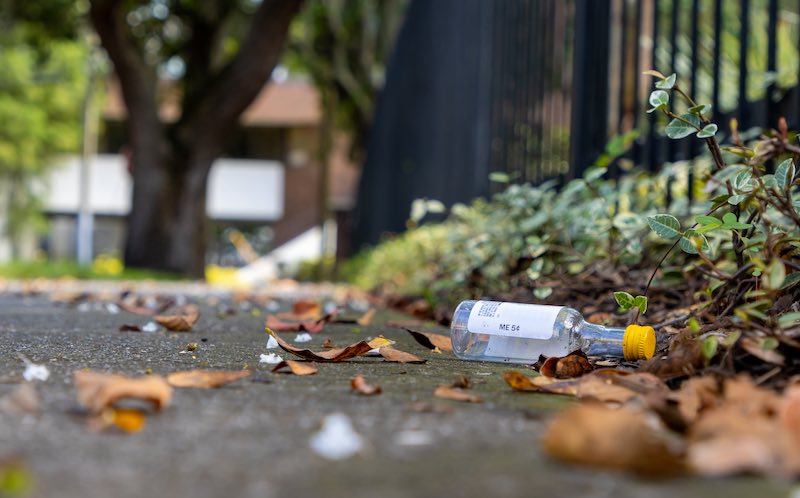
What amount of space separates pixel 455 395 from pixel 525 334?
608 millimetres

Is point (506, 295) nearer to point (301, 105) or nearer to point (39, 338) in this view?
point (39, 338)

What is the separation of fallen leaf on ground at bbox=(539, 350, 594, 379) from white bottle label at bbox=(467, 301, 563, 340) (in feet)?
0.73

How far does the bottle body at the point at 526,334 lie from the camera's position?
195 centimetres

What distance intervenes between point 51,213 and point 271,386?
26.4 metres

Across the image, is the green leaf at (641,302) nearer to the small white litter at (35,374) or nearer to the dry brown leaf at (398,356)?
the dry brown leaf at (398,356)

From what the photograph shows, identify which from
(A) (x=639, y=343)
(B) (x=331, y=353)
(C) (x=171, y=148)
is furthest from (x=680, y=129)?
(C) (x=171, y=148)

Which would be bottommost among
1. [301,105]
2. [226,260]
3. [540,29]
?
[226,260]

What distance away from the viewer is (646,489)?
0.86m

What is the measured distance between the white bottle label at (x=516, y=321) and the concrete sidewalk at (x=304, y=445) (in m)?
0.25

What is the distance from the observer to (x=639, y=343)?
173 cm

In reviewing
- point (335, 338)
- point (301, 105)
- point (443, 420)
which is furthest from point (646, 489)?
point (301, 105)

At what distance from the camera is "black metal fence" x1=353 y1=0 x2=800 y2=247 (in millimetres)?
3092

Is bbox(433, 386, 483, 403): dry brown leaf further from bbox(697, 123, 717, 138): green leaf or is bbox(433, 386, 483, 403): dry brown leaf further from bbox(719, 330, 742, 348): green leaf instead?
bbox(697, 123, 717, 138): green leaf

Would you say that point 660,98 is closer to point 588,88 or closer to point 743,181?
point 743,181
